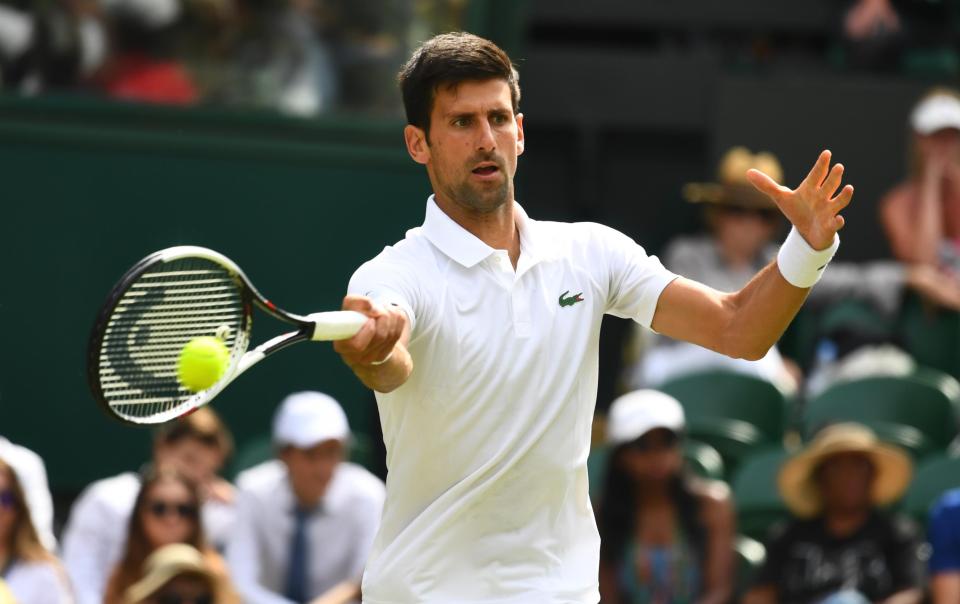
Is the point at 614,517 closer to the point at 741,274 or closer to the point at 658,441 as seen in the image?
the point at 658,441

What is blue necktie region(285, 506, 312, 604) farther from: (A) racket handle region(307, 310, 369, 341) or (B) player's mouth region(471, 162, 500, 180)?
(A) racket handle region(307, 310, 369, 341)

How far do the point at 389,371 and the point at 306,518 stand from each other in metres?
3.00

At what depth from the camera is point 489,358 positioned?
321cm

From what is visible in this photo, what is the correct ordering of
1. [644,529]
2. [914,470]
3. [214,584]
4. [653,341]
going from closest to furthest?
[214,584], [644,529], [914,470], [653,341]

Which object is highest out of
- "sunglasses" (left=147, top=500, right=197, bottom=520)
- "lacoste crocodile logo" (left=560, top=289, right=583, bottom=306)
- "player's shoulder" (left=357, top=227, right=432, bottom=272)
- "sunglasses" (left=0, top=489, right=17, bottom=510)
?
"player's shoulder" (left=357, top=227, right=432, bottom=272)

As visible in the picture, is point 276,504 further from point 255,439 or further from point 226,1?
point 226,1

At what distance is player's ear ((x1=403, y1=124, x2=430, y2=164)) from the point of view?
11.0ft

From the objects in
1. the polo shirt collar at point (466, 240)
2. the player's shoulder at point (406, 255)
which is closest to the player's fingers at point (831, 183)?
the polo shirt collar at point (466, 240)

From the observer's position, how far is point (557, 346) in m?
3.26

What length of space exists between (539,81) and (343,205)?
131cm

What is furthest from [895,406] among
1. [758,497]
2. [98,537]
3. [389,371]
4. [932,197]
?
[389,371]

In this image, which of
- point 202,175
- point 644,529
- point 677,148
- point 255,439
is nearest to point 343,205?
point 202,175

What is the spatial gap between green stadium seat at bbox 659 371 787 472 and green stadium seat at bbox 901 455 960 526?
0.70 metres

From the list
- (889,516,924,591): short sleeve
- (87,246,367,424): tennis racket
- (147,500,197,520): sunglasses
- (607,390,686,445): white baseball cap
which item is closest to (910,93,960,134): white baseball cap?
(607,390,686,445): white baseball cap
